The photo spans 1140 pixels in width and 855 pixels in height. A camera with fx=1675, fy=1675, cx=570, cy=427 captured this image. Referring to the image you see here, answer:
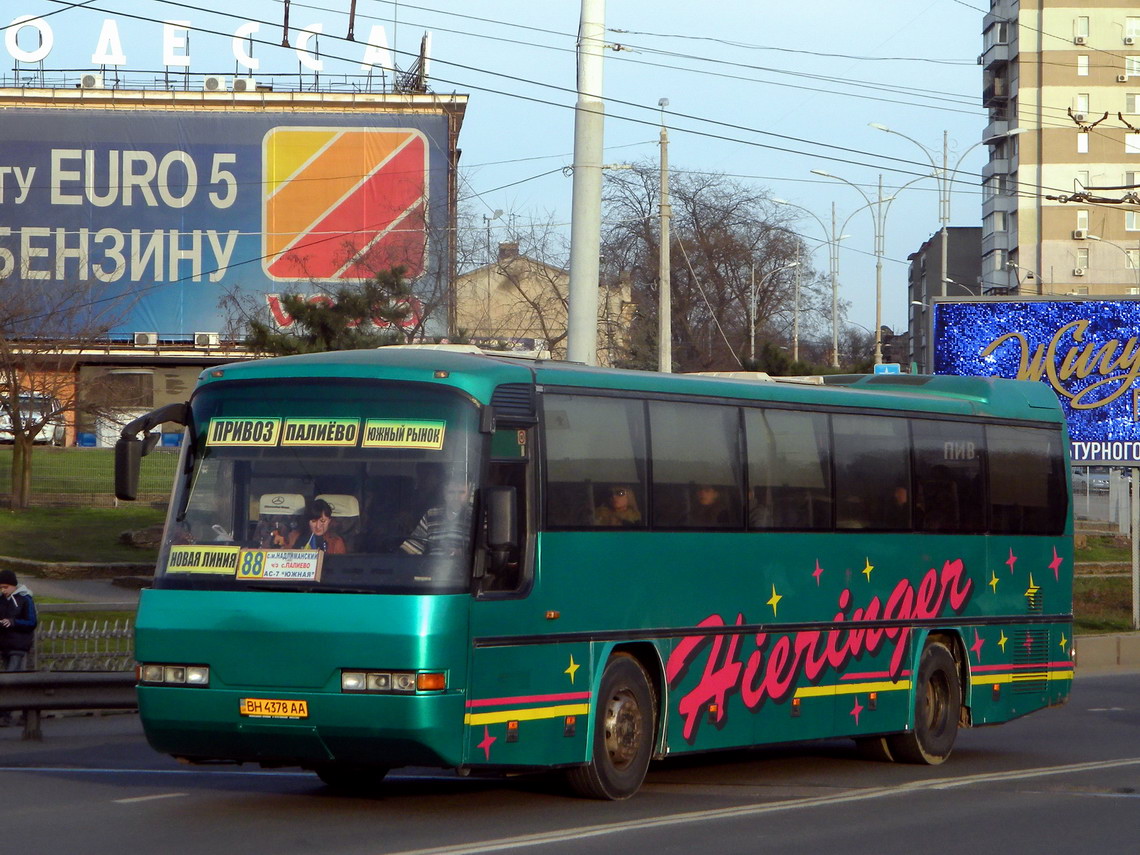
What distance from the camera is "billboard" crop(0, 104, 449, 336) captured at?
70875mm

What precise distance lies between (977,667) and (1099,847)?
17.3 ft

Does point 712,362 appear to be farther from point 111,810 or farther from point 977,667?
point 111,810

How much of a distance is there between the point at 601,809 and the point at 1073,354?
2193 centimetres

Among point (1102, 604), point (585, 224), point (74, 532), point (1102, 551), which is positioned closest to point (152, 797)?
point (585, 224)

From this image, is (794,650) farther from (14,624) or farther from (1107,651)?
(1107,651)

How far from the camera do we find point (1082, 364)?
30.4m

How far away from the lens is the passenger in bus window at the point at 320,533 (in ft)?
32.7

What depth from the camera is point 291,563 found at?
9.98 meters

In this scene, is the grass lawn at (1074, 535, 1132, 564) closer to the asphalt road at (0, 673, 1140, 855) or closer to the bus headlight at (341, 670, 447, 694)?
the asphalt road at (0, 673, 1140, 855)

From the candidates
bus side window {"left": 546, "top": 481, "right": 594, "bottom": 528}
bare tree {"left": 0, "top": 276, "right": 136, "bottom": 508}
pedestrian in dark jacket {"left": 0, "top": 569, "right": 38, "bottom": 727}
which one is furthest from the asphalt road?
bare tree {"left": 0, "top": 276, "right": 136, "bottom": 508}

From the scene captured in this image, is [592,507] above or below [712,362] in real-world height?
below

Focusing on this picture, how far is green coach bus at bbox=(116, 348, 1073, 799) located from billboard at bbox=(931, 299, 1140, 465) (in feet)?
57.4

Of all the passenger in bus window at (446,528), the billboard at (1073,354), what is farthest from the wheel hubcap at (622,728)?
the billboard at (1073,354)

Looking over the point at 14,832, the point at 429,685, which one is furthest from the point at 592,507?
the point at 14,832
